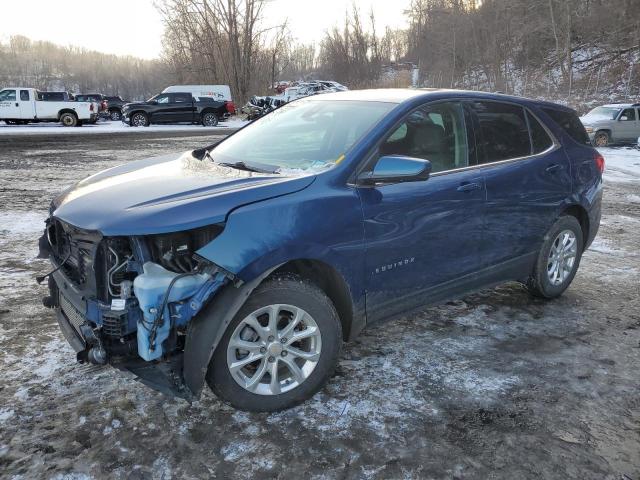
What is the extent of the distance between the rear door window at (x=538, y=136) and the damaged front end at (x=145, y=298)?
2920mm

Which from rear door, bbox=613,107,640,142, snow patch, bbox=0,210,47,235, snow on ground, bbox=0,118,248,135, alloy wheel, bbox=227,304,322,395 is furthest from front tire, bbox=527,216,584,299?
snow on ground, bbox=0,118,248,135

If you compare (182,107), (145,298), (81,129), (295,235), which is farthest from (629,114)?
(81,129)

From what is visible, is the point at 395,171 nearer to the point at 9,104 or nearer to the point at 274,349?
the point at 274,349

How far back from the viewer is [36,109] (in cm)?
2670

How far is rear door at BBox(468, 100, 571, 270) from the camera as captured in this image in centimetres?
385

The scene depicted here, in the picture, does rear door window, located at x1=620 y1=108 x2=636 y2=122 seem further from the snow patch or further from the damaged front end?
the damaged front end

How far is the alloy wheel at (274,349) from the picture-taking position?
8.96 ft

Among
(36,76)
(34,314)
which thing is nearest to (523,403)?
(34,314)

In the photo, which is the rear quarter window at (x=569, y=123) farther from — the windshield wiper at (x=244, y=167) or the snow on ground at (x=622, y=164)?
the snow on ground at (x=622, y=164)

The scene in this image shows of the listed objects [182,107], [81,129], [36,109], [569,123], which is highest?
[182,107]

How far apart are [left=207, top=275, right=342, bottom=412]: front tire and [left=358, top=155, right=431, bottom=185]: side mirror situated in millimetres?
718

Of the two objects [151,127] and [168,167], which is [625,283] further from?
[151,127]

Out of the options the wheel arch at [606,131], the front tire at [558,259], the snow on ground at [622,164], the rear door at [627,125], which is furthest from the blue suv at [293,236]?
the rear door at [627,125]

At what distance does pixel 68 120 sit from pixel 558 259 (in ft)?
92.6
